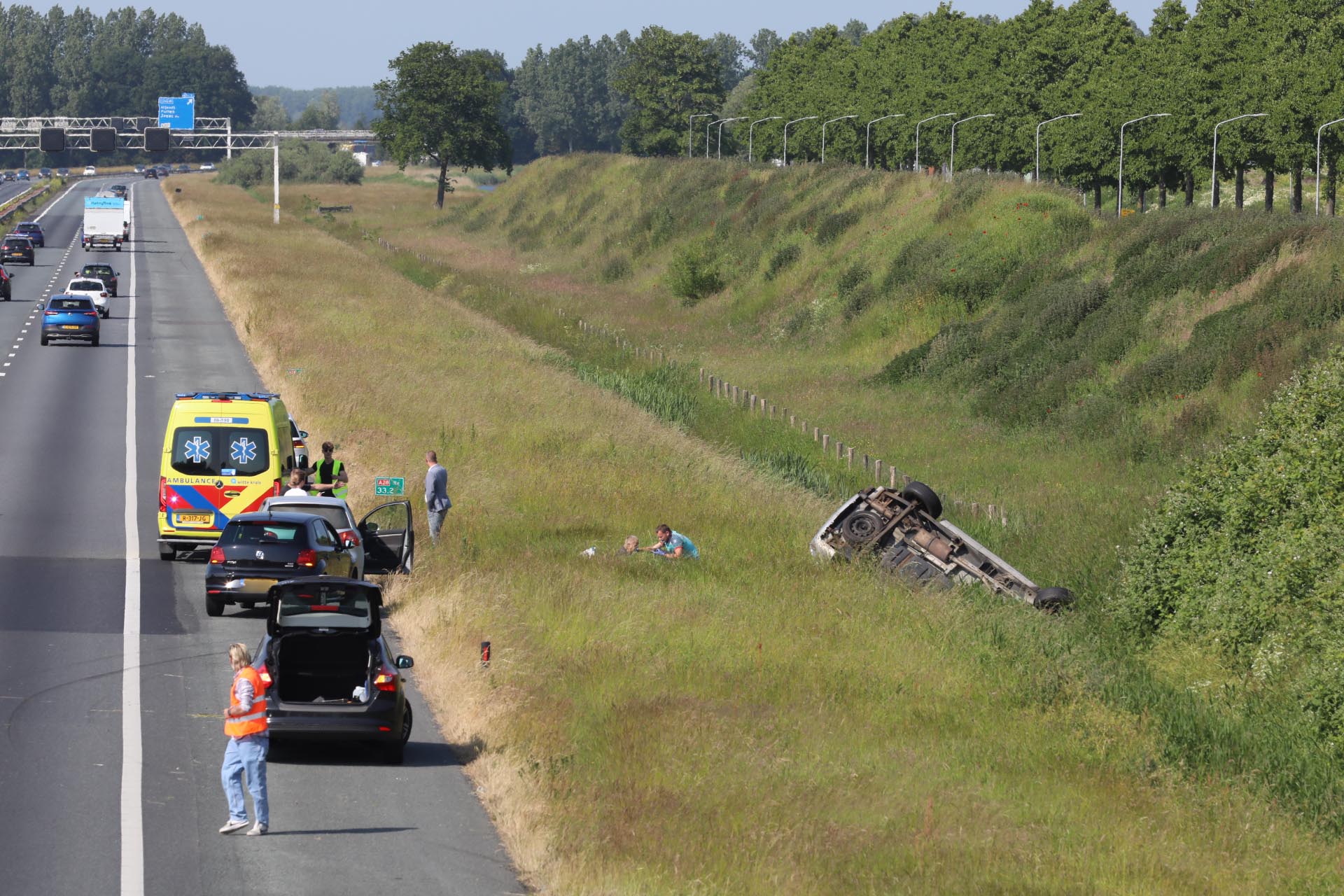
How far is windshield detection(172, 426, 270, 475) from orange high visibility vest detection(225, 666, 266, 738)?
11685mm

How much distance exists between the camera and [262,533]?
20984 mm

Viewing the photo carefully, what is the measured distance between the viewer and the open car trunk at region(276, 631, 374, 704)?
1550 centimetres

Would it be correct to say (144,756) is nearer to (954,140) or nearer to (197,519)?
(197,519)

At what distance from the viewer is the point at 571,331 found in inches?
2564

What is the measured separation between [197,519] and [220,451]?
109 cm

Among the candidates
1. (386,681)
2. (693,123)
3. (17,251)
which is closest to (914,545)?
(386,681)

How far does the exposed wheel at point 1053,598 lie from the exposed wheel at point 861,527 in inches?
110

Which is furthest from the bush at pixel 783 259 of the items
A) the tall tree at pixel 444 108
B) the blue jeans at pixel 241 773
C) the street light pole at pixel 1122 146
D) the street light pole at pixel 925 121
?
the tall tree at pixel 444 108

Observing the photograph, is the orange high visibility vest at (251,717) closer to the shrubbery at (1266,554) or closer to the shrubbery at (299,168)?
the shrubbery at (1266,554)

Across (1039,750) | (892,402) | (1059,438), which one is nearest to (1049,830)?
→ (1039,750)

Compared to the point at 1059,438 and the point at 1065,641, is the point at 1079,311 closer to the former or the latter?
the point at 1059,438

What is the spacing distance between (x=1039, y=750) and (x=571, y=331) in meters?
49.9

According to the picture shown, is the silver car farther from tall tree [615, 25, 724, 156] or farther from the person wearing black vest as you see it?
Result: tall tree [615, 25, 724, 156]

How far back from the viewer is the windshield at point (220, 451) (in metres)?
24.5
